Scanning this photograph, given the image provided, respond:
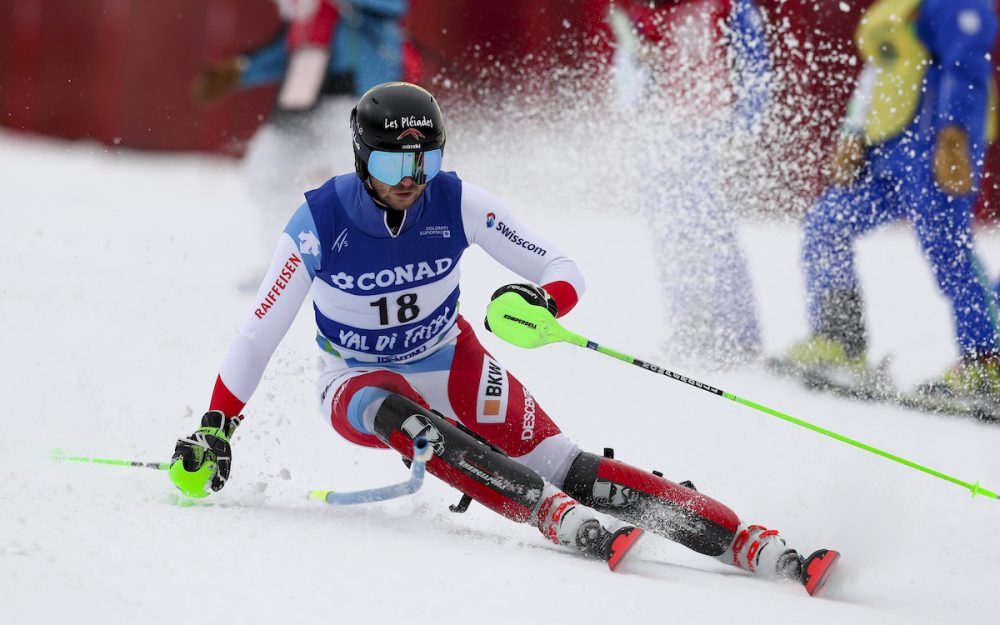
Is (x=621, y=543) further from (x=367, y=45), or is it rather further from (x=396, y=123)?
(x=367, y=45)

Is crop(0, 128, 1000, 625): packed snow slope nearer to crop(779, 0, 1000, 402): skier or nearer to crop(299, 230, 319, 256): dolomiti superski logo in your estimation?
crop(779, 0, 1000, 402): skier

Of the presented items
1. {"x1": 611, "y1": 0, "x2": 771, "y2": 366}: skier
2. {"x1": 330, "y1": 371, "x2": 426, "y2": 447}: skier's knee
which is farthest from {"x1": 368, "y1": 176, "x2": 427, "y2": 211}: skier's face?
{"x1": 611, "y1": 0, "x2": 771, "y2": 366}: skier

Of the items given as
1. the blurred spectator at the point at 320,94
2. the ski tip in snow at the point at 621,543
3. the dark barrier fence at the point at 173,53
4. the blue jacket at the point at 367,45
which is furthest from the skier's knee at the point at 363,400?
the dark barrier fence at the point at 173,53

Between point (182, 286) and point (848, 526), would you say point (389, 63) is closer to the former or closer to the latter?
point (182, 286)

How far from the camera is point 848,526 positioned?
3.30 m

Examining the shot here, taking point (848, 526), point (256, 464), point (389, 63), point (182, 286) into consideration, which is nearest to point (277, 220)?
point (182, 286)

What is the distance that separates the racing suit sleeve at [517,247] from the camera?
340 cm

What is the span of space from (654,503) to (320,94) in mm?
5140

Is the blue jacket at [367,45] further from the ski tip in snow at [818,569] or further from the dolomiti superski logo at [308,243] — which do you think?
the ski tip in snow at [818,569]

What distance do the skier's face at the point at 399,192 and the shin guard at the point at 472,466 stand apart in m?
0.62

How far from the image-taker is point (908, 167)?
19.1 ft

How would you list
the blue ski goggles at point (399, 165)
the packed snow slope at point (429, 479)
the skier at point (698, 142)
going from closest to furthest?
the packed snow slope at point (429, 479) → the blue ski goggles at point (399, 165) → the skier at point (698, 142)

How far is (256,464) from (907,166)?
3789 mm

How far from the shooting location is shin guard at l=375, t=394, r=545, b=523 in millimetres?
3111
